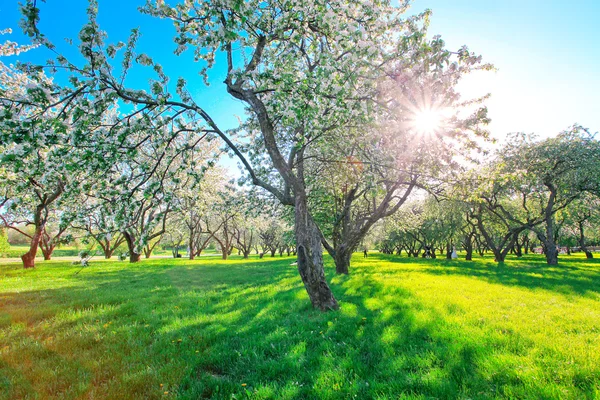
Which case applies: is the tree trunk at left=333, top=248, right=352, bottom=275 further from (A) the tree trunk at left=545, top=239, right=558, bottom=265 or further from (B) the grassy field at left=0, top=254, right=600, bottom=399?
(A) the tree trunk at left=545, top=239, right=558, bottom=265

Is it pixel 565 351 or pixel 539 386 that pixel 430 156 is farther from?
pixel 539 386

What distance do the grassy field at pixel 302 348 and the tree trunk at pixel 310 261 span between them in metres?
0.58

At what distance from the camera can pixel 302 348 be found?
5.81 m

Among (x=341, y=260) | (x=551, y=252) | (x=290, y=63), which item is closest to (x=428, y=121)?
(x=290, y=63)

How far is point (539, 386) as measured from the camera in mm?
4066

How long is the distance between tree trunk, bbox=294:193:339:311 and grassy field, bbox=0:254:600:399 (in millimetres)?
580

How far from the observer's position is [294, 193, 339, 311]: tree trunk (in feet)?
27.3

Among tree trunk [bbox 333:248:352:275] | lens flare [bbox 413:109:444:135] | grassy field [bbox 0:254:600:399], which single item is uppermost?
lens flare [bbox 413:109:444:135]

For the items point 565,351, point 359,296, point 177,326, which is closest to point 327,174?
point 359,296

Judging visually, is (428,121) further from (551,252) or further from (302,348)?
(551,252)

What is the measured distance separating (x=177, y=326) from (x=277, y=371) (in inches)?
149

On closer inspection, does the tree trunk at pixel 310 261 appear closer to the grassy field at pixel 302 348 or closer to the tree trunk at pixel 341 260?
the grassy field at pixel 302 348

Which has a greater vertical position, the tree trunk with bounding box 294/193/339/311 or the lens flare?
the lens flare

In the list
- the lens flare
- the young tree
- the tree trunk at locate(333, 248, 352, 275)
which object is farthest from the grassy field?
the tree trunk at locate(333, 248, 352, 275)
